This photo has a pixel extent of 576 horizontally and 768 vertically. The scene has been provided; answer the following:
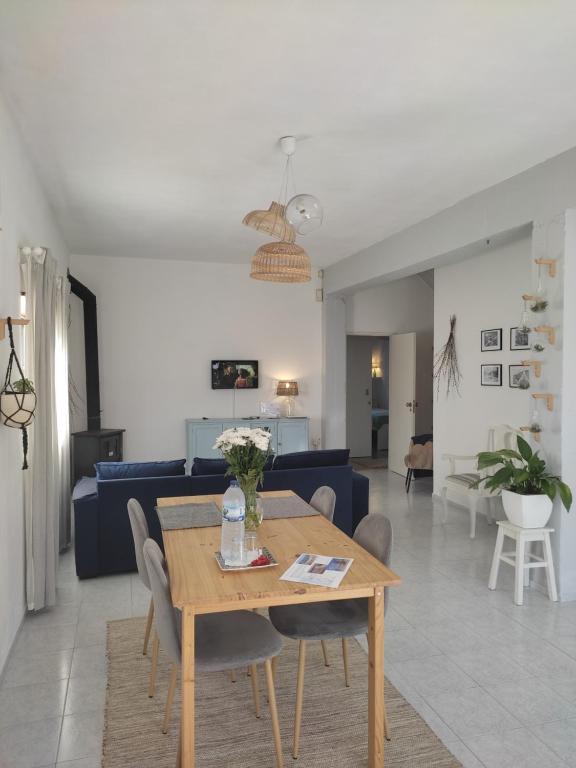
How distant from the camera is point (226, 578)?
221 cm

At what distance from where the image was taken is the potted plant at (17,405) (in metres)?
2.88

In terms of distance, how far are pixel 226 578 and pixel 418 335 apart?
708 centimetres

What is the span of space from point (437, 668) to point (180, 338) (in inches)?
225

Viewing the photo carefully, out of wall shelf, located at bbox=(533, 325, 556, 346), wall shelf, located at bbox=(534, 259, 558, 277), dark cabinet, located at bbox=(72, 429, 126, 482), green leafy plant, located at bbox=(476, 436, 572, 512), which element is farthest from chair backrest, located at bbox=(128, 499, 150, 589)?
dark cabinet, located at bbox=(72, 429, 126, 482)

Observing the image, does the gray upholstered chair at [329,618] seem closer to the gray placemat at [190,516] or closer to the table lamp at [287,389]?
the gray placemat at [190,516]

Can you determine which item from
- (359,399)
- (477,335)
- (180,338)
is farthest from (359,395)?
(477,335)

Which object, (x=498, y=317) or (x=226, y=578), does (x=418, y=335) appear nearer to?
(x=498, y=317)

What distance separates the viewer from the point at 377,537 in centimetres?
271

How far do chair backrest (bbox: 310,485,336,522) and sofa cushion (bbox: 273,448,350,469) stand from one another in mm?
1147

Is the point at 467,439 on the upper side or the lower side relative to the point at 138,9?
lower

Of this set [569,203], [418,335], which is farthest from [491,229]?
[418,335]

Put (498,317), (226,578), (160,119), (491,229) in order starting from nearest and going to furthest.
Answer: (226,578), (160,119), (491,229), (498,317)

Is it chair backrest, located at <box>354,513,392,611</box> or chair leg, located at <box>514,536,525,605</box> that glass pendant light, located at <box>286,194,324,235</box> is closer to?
chair backrest, located at <box>354,513,392,611</box>

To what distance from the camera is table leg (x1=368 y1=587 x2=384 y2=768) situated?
2166mm
